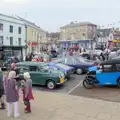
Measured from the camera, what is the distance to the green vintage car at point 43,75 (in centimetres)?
1342

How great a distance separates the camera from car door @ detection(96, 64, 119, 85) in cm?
1272

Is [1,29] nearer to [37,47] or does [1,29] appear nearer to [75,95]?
[37,47]

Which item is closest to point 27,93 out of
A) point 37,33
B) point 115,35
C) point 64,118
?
point 64,118

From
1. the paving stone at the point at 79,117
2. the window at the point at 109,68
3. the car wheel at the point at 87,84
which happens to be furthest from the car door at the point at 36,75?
the paving stone at the point at 79,117

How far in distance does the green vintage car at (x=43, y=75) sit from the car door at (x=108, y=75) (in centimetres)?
227

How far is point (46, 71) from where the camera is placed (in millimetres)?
13836

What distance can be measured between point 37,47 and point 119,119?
163 ft

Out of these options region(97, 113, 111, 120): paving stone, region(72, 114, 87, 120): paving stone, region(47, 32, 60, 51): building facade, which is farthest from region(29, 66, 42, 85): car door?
region(47, 32, 60, 51): building facade

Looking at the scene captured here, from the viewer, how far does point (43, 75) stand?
44.9ft

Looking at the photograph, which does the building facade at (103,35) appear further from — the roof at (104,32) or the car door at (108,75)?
the car door at (108,75)

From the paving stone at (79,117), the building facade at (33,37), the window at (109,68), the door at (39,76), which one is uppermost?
the building facade at (33,37)

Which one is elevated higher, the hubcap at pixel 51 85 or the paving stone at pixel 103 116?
the hubcap at pixel 51 85

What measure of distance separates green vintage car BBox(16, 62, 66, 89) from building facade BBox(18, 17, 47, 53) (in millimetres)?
33830

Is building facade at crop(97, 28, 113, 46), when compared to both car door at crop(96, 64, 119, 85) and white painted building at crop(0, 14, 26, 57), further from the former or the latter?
car door at crop(96, 64, 119, 85)
